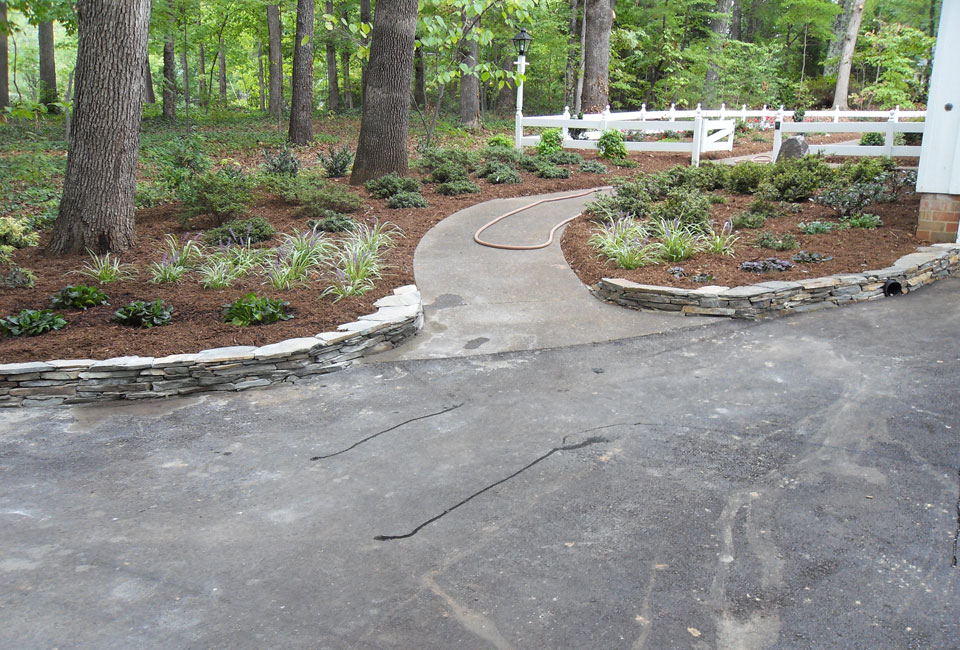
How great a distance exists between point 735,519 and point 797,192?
27.6 feet

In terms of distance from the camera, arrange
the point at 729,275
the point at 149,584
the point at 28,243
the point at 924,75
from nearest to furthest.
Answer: the point at 149,584
the point at 729,275
the point at 28,243
the point at 924,75

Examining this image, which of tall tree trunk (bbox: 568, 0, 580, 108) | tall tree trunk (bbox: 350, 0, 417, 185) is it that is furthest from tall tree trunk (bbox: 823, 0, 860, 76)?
tall tree trunk (bbox: 350, 0, 417, 185)

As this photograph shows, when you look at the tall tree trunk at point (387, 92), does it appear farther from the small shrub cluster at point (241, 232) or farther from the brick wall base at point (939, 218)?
the brick wall base at point (939, 218)

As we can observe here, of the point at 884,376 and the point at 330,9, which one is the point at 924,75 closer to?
the point at 330,9

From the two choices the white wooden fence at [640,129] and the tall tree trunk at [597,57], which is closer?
the white wooden fence at [640,129]

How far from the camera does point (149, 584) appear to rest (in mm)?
3115

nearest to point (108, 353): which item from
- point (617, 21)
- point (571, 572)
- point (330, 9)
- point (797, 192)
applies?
A: point (571, 572)

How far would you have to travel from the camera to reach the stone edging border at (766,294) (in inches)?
267

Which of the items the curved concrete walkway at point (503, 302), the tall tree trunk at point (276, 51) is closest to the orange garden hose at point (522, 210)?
the curved concrete walkway at point (503, 302)

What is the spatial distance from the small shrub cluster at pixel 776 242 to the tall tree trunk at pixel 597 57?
11308 millimetres

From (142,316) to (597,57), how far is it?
627 inches

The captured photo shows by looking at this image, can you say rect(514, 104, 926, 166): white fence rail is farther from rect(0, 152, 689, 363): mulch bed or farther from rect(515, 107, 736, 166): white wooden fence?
rect(0, 152, 689, 363): mulch bed

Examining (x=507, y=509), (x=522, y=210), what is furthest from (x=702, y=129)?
(x=507, y=509)

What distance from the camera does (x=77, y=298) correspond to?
641 centimetres
